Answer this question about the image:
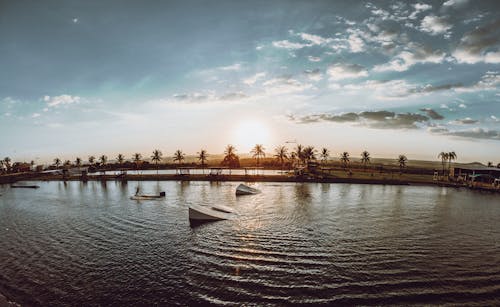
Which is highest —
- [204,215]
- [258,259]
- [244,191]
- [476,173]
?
[476,173]

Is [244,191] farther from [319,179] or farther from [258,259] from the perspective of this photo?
[258,259]

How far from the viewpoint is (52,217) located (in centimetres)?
5022

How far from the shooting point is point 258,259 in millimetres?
27047

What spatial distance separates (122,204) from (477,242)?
65.7 meters

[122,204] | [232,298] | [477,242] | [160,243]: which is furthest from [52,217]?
[477,242]

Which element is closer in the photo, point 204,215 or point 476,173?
point 204,215

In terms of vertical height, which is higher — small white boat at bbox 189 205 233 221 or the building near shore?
the building near shore

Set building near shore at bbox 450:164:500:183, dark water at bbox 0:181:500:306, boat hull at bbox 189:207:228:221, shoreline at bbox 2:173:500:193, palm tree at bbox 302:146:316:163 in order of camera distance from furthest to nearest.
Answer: palm tree at bbox 302:146:316:163 → shoreline at bbox 2:173:500:193 → building near shore at bbox 450:164:500:183 → boat hull at bbox 189:207:228:221 → dark water at bbox 0:181:500:306

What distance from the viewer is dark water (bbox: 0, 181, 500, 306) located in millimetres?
20594

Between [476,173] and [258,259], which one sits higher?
[476,173]

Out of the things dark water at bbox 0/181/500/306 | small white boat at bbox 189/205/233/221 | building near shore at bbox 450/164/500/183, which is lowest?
dark water at bbox 0/181/500/306

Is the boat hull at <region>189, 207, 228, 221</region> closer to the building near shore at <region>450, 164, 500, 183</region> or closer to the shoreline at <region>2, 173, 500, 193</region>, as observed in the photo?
the shoreline at <region>2, 173, 500, 193</region>

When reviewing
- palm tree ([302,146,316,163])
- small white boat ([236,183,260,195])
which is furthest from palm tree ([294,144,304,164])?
small white boat ([236,183,260,195])

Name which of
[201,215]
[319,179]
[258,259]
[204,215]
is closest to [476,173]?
[319,179]
